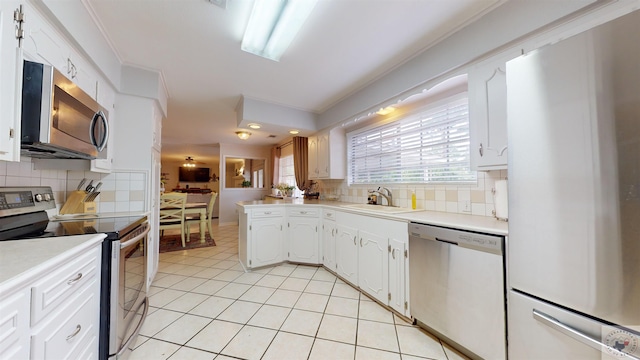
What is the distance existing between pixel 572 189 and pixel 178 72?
10.5 ft

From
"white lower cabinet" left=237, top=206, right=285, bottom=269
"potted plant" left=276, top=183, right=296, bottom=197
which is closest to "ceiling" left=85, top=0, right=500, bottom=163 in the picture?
"white lower cabinet" left=237, top=206, right=285, bottom=269

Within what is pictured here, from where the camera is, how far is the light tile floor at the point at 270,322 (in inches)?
56.8

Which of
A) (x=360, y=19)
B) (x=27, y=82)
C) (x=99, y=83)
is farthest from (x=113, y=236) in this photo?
(x=360, y=19)

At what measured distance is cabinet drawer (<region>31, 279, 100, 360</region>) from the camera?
77 cm

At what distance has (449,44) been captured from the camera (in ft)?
5.73

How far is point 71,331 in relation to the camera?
0.94 metres

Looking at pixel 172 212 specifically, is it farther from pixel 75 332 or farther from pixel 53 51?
pixel 75 332

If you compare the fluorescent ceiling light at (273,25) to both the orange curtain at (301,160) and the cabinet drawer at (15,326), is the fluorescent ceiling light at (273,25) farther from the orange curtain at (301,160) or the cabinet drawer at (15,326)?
the orange curtain at (301,160)

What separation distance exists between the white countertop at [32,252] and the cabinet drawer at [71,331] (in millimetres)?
225

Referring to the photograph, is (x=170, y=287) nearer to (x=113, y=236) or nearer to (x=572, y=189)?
(x=113, y=236)

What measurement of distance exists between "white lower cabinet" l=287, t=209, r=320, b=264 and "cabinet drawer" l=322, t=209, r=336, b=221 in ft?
0.35

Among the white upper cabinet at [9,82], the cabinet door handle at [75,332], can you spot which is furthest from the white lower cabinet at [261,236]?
the white upper cabinet at [9,82]

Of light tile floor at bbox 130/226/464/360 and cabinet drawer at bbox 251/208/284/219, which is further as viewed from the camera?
cabinet drawer at bbox 251/208/284/219

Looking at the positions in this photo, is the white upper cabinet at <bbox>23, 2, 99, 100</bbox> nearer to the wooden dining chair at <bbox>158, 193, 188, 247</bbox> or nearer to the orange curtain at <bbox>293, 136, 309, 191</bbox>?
the wooden dining chair at <bbox>158, 193, 188, 247</bbox>
